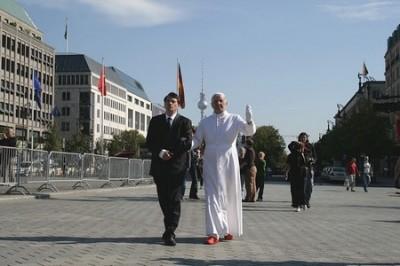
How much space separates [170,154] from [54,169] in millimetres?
13565

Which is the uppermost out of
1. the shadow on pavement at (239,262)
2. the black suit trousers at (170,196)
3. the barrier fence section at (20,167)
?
the barrier fence section at (20,167)

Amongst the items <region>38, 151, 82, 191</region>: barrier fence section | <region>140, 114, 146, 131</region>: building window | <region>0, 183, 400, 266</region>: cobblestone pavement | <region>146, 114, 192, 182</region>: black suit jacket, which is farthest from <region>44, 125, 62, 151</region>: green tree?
<region>140, 114, 146, 131</region>: building window

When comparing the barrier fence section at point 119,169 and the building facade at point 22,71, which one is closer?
the barrier fence section at point 119,169

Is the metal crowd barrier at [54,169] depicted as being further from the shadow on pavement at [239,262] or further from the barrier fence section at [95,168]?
the shadow on pavement at [239,262]

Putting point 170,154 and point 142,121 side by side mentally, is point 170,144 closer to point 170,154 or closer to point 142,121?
point 170,154

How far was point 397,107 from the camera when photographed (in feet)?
34.4

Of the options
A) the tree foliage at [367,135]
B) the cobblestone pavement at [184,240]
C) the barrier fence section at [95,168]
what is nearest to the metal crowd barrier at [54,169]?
the barrier fence section at [95,168]

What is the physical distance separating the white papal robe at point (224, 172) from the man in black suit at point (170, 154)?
1.12 feet

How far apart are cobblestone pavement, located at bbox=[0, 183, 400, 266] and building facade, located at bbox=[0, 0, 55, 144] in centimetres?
8491

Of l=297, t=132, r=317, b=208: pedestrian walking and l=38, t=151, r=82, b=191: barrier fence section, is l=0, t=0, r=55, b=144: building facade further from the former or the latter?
l=297, t=132, r=317, b=208: pedestrian walking

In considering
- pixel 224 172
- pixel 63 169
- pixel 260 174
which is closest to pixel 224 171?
pixel 224 172

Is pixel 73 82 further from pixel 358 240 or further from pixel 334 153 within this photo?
pixel 358 240

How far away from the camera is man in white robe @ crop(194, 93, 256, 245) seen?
350 inches

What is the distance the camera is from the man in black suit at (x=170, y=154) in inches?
342
